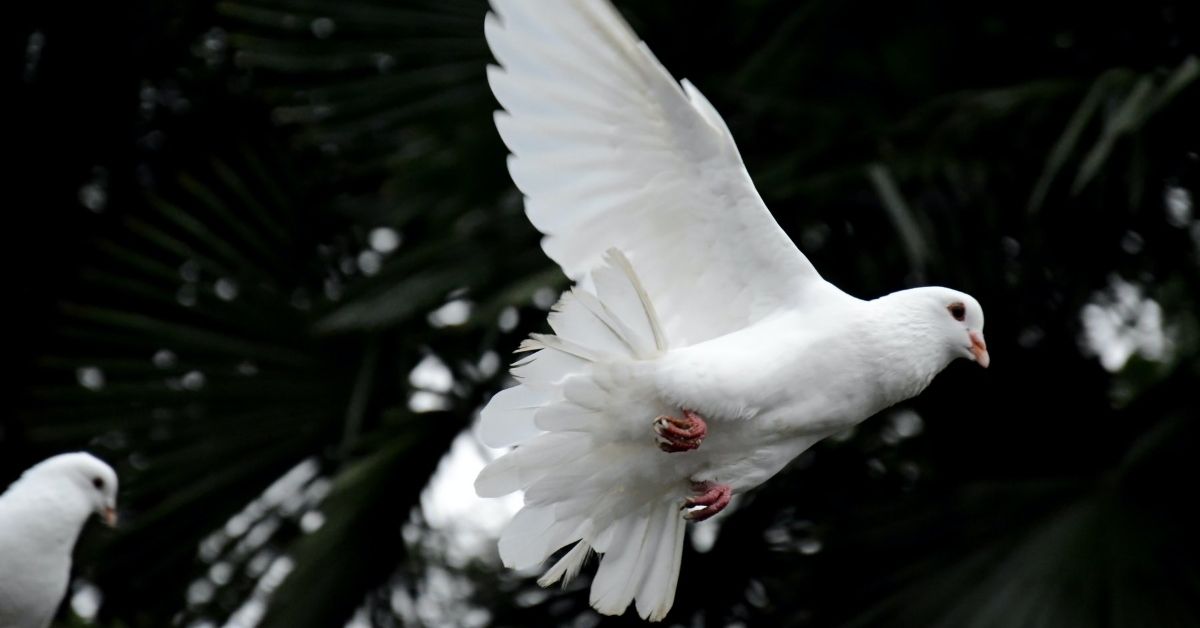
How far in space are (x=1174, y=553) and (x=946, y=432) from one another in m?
0.91

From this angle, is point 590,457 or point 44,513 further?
point 44,513

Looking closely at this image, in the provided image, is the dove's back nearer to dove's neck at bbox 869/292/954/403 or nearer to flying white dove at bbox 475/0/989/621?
flying white dove at bbox 475/0/989/621

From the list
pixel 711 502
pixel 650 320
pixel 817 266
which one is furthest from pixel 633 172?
pixel 817 266

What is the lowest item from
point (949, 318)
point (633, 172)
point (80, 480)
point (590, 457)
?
point (949, 318)

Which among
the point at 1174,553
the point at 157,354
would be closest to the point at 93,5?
the point at 157,354

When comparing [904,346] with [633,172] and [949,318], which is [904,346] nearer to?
[949,318]

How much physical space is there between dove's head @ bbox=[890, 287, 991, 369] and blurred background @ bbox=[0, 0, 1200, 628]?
43 cm

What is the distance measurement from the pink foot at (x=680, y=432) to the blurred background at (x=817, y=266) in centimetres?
79

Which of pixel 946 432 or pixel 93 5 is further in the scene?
pixel 93 5

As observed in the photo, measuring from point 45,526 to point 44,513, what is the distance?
3cm

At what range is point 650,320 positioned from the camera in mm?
3748

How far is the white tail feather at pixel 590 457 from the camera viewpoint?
3721 mm

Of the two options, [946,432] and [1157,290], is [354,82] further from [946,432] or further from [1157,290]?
[1157,290]

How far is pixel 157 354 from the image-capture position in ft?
16.8
